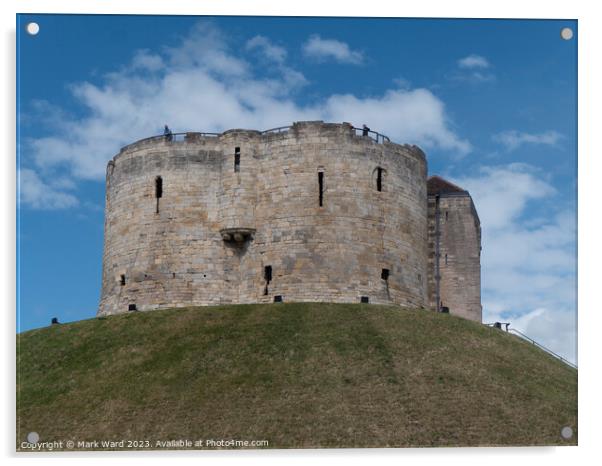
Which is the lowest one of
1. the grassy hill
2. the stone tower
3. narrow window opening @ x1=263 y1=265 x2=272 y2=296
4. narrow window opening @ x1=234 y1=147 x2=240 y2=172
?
the grassy hill

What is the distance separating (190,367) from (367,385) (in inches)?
215

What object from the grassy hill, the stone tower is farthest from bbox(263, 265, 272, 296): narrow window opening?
the stone tower

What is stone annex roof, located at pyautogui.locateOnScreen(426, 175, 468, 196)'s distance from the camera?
1922 inches

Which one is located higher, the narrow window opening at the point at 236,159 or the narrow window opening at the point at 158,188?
the narrow window opening at the point at 236,159

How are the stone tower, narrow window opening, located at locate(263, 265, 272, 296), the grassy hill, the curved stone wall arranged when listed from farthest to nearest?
1. the stone tower
2. narrow window opening, located at locate(263, 265, 272, 296)
3. the curved stone wall
4. the grassy hill

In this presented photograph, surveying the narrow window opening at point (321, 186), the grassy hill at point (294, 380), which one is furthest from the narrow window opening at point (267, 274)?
the narrow window opening at point (321, 186)

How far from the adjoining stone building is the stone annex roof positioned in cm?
296

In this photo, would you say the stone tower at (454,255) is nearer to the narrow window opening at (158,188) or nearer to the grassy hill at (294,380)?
the grassy hill at (294,380)

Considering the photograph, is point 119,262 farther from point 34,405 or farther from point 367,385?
point 367,385

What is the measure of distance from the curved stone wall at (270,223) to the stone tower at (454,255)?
6.79 ft

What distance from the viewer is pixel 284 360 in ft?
115

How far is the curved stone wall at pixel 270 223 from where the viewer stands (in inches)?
1674

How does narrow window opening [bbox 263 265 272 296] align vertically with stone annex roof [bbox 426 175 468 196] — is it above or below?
below

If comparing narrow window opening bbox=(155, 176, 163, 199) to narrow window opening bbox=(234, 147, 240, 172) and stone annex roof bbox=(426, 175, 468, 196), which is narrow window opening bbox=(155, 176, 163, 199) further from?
stone annex roof bbox=(426, 175, 468, 196)
